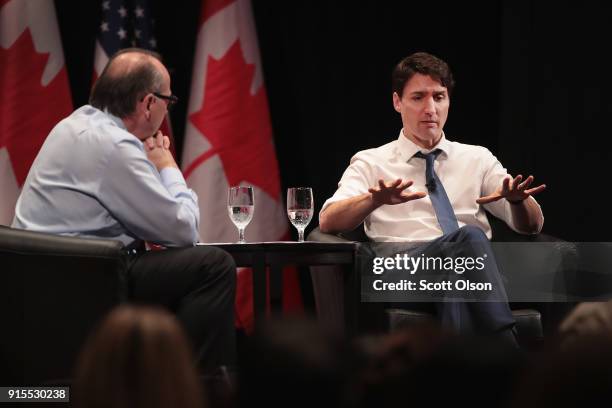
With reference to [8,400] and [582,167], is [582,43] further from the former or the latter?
[8,400]

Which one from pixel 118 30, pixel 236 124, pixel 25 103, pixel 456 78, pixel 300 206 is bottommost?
pixel 300 206

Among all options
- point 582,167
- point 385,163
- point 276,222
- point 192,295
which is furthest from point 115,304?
point 582,167

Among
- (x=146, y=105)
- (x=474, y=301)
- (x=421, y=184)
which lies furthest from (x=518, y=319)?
(x=146, y=105)

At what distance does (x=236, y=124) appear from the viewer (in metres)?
4.46

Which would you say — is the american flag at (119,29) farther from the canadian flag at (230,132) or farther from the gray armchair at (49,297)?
the gray armchair at (49,297)

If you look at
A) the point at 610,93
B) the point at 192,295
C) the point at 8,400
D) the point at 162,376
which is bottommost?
the point at 8,400

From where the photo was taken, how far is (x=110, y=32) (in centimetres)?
443

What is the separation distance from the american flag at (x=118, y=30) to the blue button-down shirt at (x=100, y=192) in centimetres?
160

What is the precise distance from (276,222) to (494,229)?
1286 mm

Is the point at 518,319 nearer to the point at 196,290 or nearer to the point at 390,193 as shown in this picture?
the point at 390,193

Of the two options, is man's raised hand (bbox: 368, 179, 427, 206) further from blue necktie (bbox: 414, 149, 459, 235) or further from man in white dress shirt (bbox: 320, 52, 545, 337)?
blue necktie (bbox: 414, 149, 459, 235)

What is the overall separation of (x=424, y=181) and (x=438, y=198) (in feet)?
0.37

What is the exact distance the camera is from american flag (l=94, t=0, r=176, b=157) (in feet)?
14.5

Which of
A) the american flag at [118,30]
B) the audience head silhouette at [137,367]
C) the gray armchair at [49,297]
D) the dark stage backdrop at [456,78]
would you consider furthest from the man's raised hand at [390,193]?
the audience head silhouette at [137,367]
